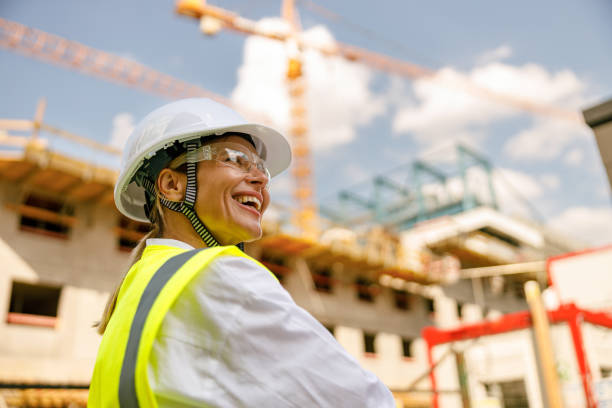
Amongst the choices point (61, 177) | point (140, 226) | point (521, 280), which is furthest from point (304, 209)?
point (61, 177)

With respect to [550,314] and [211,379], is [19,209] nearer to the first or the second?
[550,314]

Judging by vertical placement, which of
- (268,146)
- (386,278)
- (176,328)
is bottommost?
(176,328)

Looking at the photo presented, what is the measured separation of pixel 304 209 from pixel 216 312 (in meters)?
44.9

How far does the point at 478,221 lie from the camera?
130 feet

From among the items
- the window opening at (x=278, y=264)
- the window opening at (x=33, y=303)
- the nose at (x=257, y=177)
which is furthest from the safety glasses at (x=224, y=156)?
the window opening at (x=278, y=264)

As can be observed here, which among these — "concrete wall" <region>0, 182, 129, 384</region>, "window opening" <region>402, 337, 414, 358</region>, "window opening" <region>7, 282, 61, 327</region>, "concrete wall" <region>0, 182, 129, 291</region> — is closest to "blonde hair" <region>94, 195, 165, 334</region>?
"concrete wall" <region>0, 182, 129, 291</region>

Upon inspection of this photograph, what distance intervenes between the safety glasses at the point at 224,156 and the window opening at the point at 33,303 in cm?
1594

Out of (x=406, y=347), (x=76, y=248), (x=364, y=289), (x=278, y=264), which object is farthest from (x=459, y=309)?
(x=76, y=248)

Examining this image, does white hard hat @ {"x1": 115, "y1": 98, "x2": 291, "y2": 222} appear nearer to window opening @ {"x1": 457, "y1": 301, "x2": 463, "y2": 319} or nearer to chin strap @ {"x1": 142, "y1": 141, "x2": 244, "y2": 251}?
chin strap @ {"x1": 142, "y1": 141, "x2": 244, "y2": 251}

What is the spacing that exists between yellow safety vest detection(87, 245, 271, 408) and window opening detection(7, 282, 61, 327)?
639 inches

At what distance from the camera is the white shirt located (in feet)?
3.62

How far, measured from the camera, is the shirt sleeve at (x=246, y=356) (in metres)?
1.10

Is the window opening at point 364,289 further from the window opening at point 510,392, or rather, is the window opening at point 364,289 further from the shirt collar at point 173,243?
the shirt collar at point 173,243

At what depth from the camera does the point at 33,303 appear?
19.8 meters
